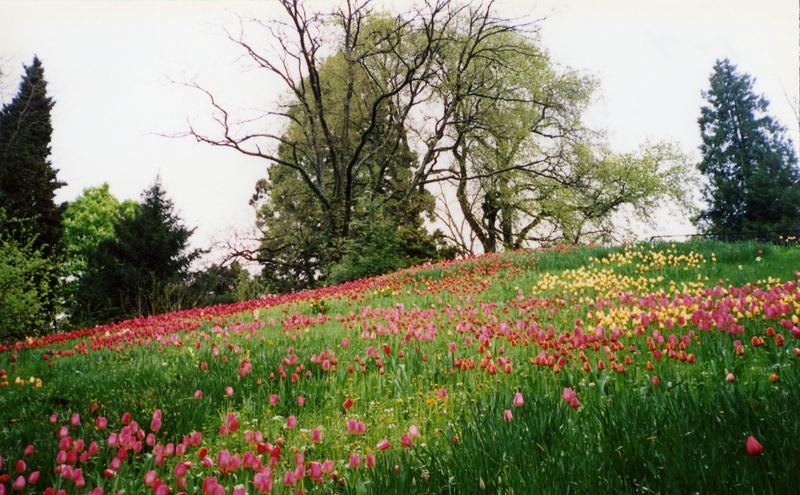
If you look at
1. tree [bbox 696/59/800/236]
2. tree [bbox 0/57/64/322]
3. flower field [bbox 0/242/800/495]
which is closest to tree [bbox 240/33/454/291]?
tree [bbox 0/57/64/322]

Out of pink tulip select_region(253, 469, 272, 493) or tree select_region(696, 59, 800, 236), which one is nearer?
pink tulip select_region(253, 469, 272, 493)

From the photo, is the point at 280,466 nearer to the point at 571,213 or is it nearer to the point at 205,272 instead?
the point at 205,272

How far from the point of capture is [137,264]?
70.8 ft

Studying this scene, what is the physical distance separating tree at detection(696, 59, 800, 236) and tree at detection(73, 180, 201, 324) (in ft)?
112

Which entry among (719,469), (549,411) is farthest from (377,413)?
(719,469)

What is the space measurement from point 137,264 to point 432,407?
71.8 feet

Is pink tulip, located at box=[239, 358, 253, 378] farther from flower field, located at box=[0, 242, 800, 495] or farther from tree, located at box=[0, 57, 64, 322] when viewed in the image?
tree, located at box=[0, 57, 64, 322]

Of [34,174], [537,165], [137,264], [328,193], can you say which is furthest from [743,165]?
[34,174]

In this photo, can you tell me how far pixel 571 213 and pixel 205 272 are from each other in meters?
18.6

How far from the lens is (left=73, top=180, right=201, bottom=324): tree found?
1944 centimetres

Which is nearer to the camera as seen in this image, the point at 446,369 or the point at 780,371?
the point at 780,371

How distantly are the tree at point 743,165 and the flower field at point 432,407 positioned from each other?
3109 cm

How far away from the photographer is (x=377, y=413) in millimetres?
3375

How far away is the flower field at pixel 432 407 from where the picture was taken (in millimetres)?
2010
